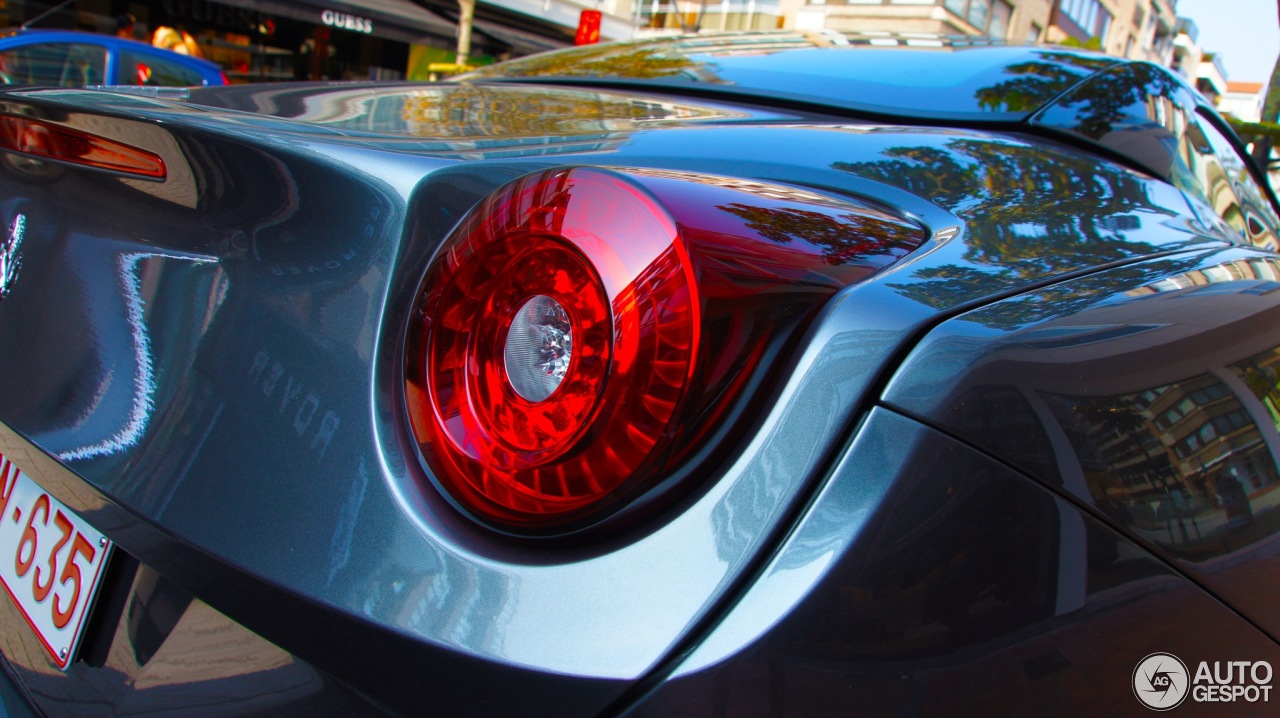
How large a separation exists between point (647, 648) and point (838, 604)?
0.51 ft

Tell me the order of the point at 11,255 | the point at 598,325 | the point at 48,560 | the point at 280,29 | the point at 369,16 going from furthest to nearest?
the point at 280,29 → the point at 369,16 → the point at 11,255 → the point at 48,560 → the point at 598,325

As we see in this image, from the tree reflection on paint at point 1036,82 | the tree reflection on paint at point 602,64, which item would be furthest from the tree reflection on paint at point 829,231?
the tree reflection on paint at point 602,64

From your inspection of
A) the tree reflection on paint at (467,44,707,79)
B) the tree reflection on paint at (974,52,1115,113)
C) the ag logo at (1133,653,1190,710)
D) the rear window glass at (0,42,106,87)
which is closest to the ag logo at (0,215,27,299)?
the tree reflection on paint at (467,44,707,79)

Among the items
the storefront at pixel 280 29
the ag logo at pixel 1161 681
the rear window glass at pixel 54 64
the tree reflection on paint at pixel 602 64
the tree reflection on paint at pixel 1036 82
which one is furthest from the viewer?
the storefront at pixel 280 29

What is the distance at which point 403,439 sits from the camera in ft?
3.06

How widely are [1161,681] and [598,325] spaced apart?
0.63 meters

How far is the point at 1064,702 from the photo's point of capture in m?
0.83

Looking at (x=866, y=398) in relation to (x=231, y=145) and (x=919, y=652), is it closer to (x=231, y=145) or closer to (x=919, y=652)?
(x=919, y=652)

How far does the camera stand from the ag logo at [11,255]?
1.30m

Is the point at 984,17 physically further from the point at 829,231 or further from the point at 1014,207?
the point at 829,231

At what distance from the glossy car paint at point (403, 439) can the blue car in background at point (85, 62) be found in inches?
261

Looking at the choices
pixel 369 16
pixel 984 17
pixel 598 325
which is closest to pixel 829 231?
pixel 598 325

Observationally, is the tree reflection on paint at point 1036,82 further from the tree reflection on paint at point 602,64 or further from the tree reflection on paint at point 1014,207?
the tree reflection on paint at point 602,64

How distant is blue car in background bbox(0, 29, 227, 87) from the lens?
22.1 ft
